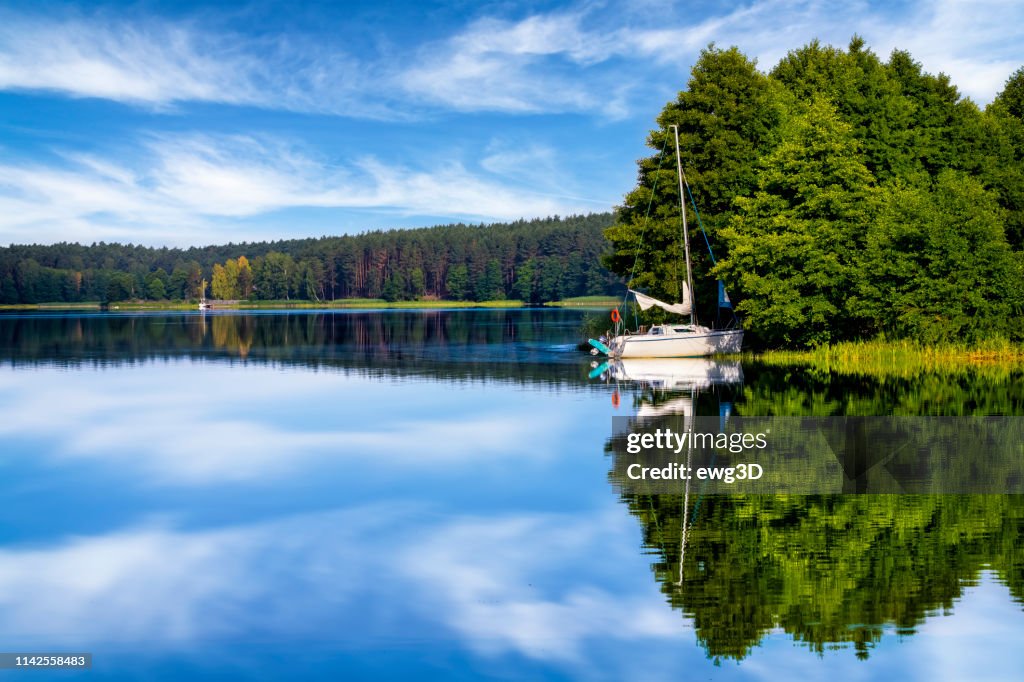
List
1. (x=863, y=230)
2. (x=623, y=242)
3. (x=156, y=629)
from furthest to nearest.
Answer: (x=623, y=242) < (x=863, y=230) < (x=156, y=629)

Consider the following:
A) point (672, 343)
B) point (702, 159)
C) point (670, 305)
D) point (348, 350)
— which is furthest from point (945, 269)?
point (348, 350)

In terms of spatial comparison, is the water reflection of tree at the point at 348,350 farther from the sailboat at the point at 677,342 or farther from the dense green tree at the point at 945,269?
the dense green tree at the point at 945,269

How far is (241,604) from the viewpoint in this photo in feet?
37.5

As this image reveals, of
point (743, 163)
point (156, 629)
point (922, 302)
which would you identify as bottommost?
point (156, 629)

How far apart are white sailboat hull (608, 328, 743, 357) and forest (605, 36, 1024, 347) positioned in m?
1.98

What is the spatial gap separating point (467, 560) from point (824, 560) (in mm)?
5162

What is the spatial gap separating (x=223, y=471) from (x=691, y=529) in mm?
12006

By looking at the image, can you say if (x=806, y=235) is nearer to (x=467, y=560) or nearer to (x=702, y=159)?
(x=702, y=159)

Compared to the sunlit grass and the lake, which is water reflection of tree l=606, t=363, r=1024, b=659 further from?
the sunlit grass

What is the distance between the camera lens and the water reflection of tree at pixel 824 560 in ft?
33.7

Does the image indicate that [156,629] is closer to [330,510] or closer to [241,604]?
[241,604]

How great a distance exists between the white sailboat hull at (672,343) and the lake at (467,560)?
71.9 feet

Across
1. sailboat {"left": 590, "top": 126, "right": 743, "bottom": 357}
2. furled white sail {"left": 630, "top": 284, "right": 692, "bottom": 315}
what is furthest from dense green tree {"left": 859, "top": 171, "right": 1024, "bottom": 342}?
furled white sail {"left": 630, "top": 284, "right": 692, "bottom": 315}

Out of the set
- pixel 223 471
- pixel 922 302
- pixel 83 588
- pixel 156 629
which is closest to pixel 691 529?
pixel 156 629
